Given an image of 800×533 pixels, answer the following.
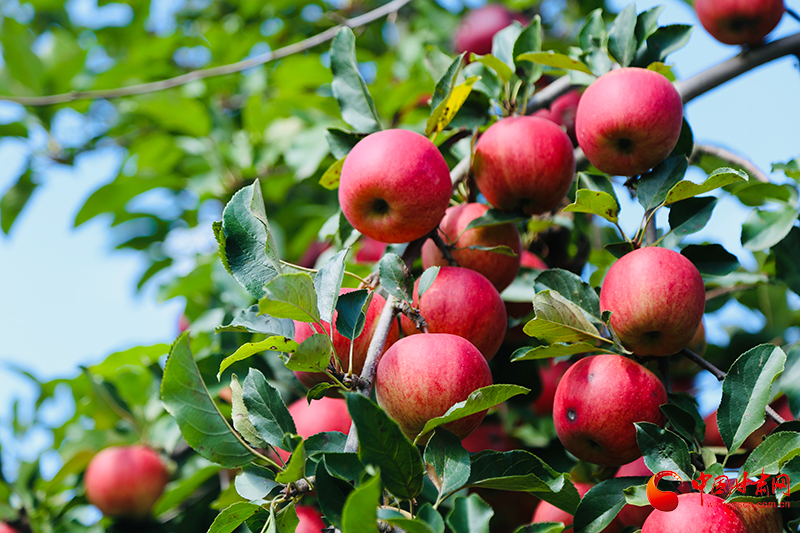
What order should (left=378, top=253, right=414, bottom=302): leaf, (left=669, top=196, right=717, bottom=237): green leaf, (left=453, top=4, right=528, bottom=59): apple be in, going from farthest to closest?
(left=453, top=4, right=528, bottom=59): apple, (left=669, top=196, right=717, bottom=237): green leaf, (left=378, top=253, right=414, bottom=302): leaf

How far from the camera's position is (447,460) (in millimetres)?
728

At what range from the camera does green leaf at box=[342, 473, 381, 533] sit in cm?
53

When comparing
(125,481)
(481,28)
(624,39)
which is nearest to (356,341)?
(624,39)

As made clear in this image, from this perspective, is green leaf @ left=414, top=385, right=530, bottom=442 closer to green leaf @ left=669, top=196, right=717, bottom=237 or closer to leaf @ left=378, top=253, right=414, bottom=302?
leaf @ left=378, top=253, right=414, bottom=302

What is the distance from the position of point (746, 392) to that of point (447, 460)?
0.44 m

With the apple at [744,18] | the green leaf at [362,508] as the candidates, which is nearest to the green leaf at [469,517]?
the green leaf at [362,508]

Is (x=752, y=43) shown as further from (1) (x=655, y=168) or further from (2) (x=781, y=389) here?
(2) (x=781, y=389)

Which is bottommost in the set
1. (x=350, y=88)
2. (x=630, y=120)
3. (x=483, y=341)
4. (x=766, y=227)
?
(x=766, y=227)

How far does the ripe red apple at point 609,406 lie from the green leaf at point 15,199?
240 centimetres

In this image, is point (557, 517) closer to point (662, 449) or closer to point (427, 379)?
point (662, 449)

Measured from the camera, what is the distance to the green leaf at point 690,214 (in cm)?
97

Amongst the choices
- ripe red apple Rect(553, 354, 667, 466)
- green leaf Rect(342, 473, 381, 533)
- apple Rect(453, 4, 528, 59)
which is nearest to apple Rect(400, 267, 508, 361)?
ripe red apple Rect(553, 354, 667, 466)

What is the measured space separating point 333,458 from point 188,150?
1.97 meters

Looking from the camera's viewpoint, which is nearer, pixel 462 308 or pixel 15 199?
pixel 462 308
